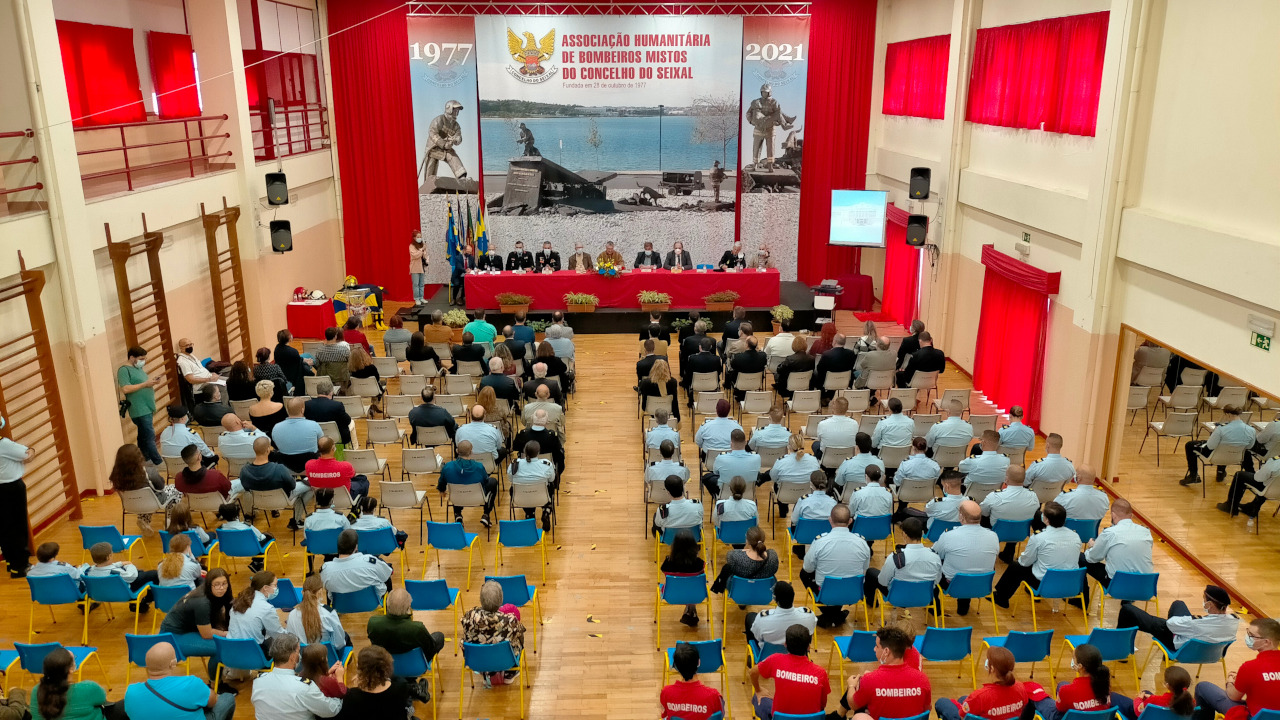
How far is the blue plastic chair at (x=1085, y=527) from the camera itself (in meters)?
8.31

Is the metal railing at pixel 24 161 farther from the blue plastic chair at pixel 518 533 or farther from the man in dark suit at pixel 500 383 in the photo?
the blue plastic chair at pixel 518 533

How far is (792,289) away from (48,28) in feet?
47.2

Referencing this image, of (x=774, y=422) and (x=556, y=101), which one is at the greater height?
(x=556, y=101)

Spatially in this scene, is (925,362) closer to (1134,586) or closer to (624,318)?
(1134,586)

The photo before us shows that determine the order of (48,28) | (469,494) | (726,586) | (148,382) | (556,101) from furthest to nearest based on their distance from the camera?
(556,101)
(148,382)
(48,28)
(469,494)
(726,586)

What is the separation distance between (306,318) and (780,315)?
30.4 ft

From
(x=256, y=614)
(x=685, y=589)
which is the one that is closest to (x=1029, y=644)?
(x=685, y=589)

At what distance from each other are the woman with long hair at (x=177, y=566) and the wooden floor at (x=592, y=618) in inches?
39.1

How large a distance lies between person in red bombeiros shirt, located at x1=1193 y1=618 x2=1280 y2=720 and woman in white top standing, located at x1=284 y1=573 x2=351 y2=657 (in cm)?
588

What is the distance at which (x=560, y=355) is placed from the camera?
45.4 ft

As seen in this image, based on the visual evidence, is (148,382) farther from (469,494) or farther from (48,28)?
(469,494)

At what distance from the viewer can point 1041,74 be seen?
12602 millimetres

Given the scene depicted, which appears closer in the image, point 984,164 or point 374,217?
point 984,164

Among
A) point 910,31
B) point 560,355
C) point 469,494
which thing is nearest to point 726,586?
point 469,494
